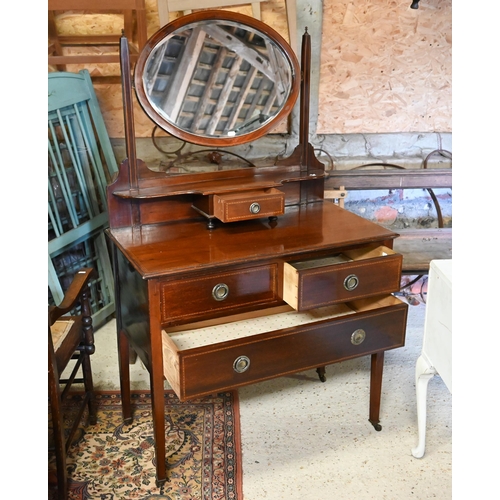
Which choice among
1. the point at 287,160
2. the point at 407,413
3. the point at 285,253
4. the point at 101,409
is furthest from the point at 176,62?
the point at 407,413

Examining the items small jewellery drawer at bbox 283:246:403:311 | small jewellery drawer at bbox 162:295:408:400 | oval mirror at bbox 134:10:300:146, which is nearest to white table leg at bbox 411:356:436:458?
small jewellery drawer at bbox 162:295:408:400

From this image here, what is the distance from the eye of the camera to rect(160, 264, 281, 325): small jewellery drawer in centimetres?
167

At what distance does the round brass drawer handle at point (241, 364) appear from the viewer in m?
1.72

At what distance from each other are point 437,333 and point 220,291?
66cm

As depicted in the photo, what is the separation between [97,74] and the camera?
8.95 feet

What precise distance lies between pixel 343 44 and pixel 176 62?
3.61 feet

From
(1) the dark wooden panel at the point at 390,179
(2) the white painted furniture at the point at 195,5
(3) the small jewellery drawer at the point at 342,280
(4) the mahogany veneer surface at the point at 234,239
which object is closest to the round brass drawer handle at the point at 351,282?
(3) the small jewellery drawer at the point at 342,280

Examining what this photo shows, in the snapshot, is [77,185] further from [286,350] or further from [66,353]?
[286,350]

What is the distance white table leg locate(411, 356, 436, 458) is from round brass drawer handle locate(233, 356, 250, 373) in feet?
1.88

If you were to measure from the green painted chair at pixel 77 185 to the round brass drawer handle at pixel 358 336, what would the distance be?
125cm

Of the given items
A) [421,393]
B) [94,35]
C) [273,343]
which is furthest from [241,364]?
[94,35]

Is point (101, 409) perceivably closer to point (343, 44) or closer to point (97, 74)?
point (97, 74)

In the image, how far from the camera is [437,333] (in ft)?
5.82

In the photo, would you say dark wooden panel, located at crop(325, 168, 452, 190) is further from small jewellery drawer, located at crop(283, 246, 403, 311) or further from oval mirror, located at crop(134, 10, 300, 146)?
small jewellery drawer, located at crop(283, 246, 403, 311)
